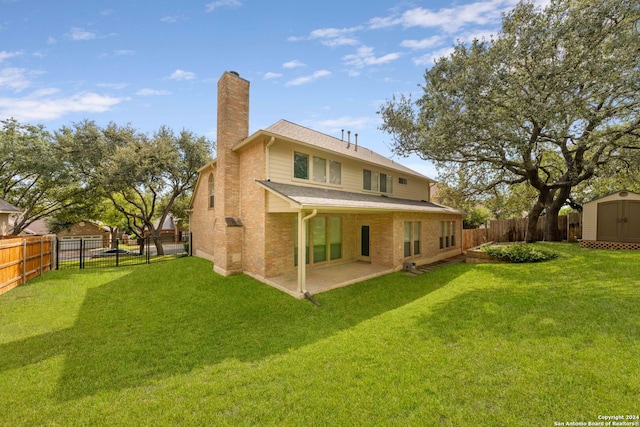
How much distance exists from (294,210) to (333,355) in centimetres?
426

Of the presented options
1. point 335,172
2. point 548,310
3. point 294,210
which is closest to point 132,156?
point 335,172

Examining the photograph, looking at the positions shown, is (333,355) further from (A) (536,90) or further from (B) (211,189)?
(A) (536,90)

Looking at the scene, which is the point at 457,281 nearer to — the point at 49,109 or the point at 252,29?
the point at 252,29

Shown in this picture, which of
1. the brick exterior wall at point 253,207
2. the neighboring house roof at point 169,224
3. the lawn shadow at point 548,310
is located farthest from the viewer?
the neighboring house roof at point 169,224

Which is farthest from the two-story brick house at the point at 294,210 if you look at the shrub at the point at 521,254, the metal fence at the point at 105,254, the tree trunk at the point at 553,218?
the tree trunk at the point at 553,218

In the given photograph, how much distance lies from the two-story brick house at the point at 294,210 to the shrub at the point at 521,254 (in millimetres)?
3065

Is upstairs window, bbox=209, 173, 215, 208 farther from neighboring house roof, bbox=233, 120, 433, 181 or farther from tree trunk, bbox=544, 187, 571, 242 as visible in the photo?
tree trunk, bbox=544, 187, 571, 242

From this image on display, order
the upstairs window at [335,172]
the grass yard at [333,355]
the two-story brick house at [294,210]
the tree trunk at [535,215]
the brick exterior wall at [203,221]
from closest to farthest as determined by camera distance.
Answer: the grass yard at [333,355], the two-story brick house at [294,210], the upstairs window at [335,172], the brick exterior wall at [203,221], the tree trunk at [535,215]

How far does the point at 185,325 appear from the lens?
6.15m

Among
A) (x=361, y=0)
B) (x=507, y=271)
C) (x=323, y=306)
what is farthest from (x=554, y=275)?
(x=361, y=0)

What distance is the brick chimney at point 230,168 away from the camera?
9922 mm

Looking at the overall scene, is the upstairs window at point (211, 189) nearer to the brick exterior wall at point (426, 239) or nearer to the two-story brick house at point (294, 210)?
the two-story brick house at point (294, 210)

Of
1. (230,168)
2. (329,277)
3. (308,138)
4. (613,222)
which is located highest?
(308,138)

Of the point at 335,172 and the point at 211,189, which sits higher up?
the point at 335,172
